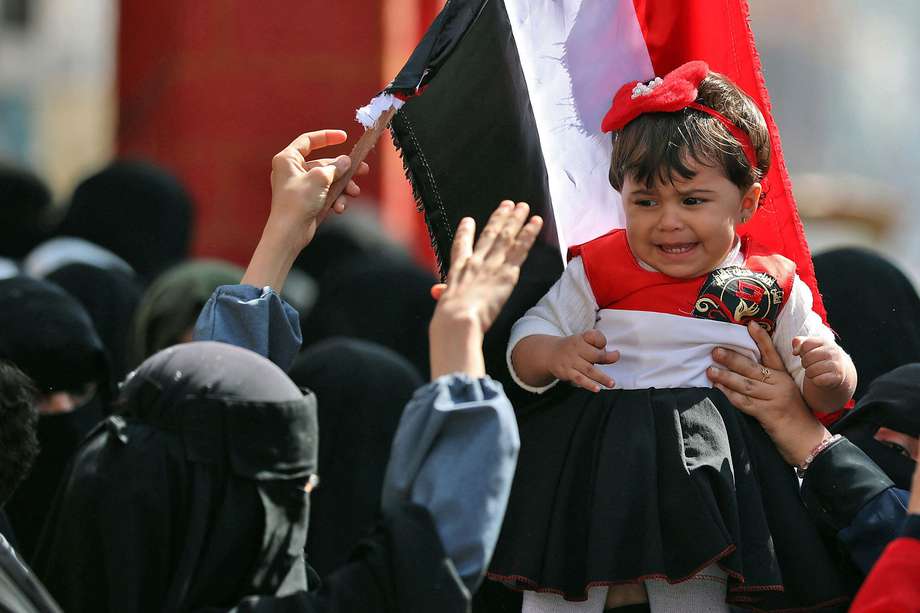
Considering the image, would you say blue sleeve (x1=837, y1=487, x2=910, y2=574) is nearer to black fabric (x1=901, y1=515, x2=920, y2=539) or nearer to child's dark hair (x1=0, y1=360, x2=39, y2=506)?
black fabric (x1=901, y1=515, x2=920, y2=539)

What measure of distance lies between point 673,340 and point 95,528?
1311 millimetres

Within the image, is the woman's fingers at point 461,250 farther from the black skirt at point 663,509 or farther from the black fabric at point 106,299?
the black fabric at point 106,299

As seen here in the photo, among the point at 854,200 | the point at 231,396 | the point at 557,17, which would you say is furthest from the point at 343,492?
the point at 854,200

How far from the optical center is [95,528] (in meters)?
2.60

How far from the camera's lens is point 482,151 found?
3.55 meters

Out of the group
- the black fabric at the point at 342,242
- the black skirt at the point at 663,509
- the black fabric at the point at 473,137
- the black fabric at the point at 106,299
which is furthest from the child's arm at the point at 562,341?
the black fabric at the point at 342,242

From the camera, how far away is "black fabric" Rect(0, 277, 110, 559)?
4.77m

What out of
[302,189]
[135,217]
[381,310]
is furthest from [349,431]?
[135,217]

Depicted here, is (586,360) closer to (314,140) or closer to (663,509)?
(663,509)

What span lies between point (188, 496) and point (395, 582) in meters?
0.40

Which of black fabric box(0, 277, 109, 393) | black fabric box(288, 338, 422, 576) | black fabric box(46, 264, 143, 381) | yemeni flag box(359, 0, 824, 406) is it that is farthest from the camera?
black fabric box(46, 264, 143, 381)

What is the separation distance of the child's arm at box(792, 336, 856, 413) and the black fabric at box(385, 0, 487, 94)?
99 cm

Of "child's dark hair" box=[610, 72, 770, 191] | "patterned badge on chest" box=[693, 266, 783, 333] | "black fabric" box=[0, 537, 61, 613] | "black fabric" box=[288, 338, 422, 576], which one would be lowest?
"black fabric" box=[288, 338, 422, 576]

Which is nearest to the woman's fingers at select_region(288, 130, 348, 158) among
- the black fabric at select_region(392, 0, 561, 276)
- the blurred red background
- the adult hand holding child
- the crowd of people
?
the crowd of people
